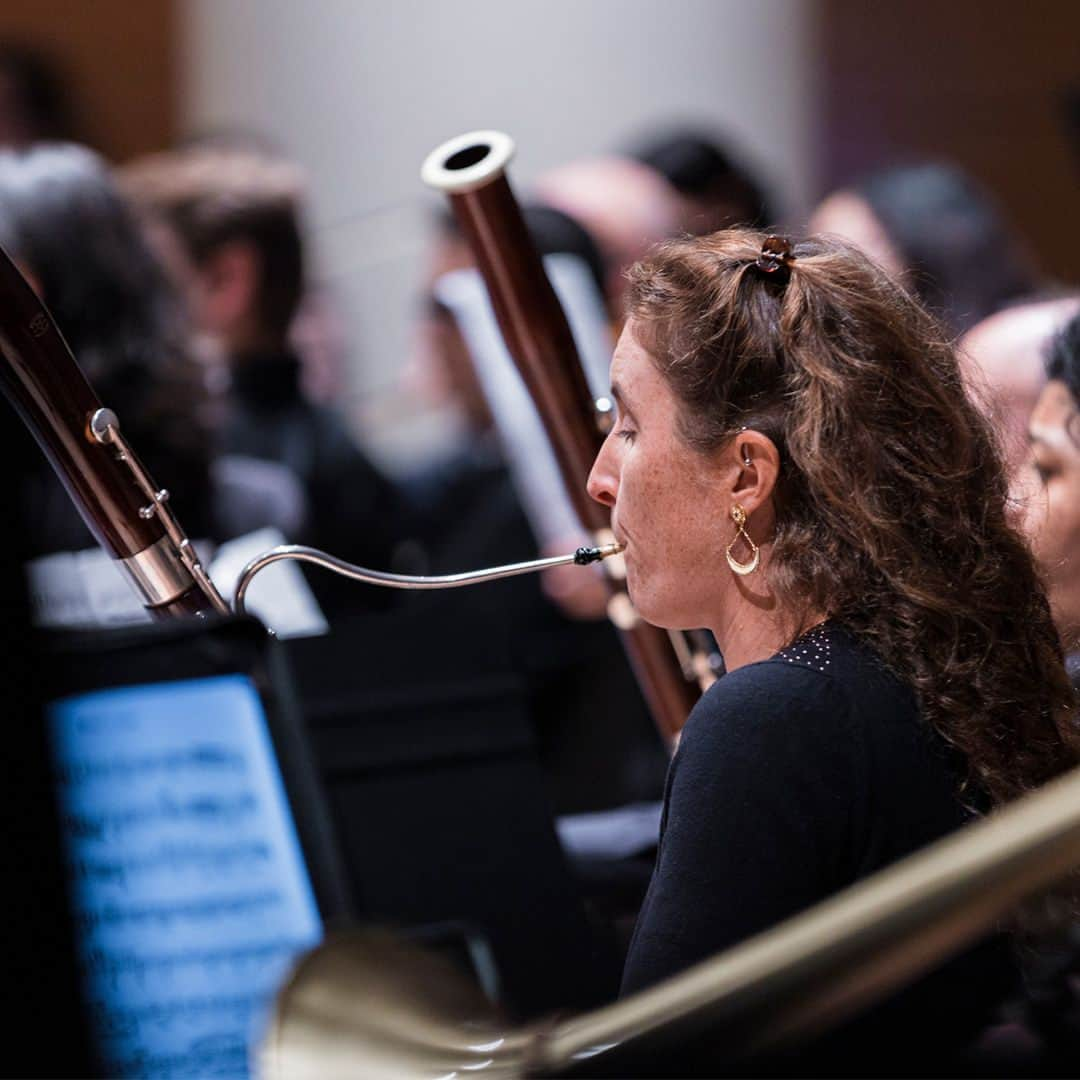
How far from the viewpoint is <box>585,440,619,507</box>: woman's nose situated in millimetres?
1114

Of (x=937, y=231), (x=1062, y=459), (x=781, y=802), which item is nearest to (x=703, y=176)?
(x=937, y=231)

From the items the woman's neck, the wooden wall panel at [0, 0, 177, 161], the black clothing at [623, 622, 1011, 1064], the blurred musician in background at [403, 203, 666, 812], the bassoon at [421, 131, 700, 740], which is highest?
the wooden wall panel at [0, 0, 177, 161]

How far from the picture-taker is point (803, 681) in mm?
934

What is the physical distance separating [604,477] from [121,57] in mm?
3380

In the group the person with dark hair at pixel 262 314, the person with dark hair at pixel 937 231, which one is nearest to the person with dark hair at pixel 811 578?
the person with dark hair at pixel 937 231

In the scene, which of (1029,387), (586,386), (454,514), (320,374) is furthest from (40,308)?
(320,374)

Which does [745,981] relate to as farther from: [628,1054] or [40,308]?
[40,308]

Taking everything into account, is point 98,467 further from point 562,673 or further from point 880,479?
point 562,673

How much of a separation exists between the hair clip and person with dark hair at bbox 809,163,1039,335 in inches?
43.3

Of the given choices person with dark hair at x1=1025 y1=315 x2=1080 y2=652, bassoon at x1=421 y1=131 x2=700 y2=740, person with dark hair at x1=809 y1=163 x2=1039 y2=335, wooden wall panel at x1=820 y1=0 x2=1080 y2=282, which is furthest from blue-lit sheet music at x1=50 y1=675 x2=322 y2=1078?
wooden wall panel at x1=820 y1=0 x2=1080 y2=282

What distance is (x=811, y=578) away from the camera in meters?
1.01

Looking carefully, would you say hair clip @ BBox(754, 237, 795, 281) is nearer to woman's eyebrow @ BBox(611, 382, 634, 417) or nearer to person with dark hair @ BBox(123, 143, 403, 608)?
woman's eyebrow @ BBox(611, 382, 634, 417)

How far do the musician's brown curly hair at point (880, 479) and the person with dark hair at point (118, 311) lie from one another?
2.78 feet

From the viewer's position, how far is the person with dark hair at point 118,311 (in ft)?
5.81
